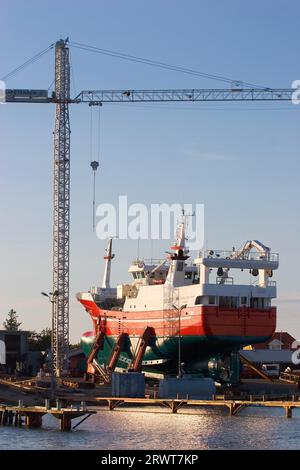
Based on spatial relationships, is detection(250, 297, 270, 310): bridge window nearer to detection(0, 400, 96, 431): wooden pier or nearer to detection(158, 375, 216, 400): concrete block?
detection(158, 375, 216, 400): concrete block

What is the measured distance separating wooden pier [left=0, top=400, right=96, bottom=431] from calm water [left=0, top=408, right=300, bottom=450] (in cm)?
100

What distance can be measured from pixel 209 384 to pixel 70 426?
27.1m

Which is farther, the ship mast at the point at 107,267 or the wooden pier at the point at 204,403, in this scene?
the ship mast at the point at 107,267

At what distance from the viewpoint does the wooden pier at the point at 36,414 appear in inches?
3425

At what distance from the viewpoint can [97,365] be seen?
13875 centimetres

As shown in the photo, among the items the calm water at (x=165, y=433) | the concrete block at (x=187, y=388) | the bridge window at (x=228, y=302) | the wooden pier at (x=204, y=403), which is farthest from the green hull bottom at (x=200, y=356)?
the wooden pier at (x=204, y=403)

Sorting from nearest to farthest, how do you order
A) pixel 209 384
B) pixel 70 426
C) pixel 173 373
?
1. pixel 70 426
2. pixel 209 384
3. pixel 173 373

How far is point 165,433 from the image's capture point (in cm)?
8700

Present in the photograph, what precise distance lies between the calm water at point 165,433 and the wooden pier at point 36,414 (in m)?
1.00

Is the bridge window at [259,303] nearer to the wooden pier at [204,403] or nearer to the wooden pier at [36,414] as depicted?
the wooden pier at [204,403]

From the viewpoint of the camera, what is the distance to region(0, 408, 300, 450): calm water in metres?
79.1
